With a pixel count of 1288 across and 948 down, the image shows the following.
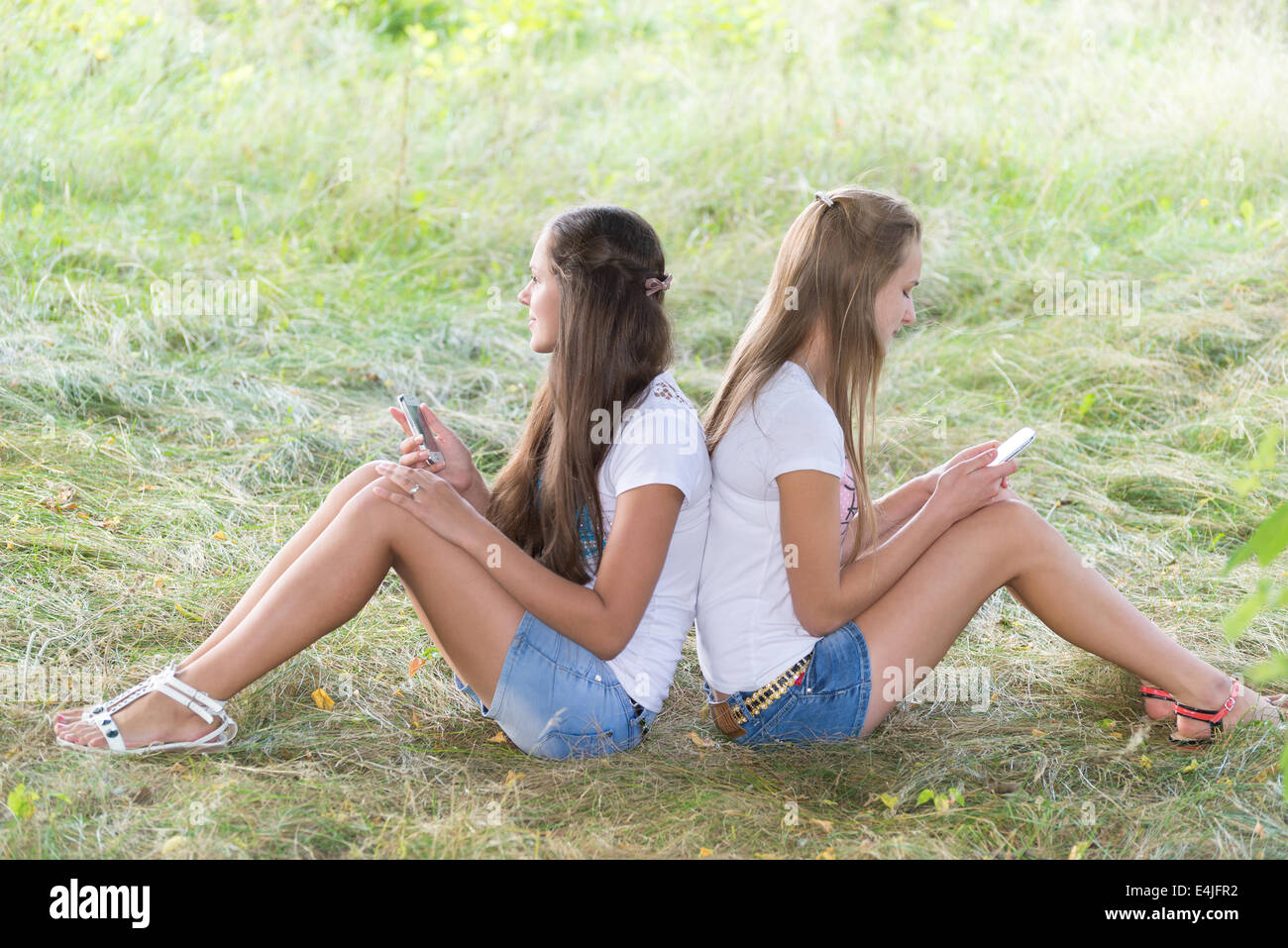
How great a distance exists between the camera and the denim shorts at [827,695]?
6.83 ft

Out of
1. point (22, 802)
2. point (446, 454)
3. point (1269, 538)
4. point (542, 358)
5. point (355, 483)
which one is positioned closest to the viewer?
point (1269, 538)

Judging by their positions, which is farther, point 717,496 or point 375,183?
point 375,183

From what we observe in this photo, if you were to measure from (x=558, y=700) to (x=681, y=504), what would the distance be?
39 centimetres

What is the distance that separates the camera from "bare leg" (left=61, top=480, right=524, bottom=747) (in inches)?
79.0

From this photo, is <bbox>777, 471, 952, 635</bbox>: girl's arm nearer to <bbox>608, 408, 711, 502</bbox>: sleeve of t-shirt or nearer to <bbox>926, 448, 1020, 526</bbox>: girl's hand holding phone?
<bbox>926, 448, 1020, 526</bbox>: girl's hand holding phone

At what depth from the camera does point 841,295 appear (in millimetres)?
2082

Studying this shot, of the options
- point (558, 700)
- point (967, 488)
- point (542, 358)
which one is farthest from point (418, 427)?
point (542, 358)

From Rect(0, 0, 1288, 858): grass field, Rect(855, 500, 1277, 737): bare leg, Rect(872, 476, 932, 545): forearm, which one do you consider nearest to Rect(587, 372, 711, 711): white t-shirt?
Rect(0, 0, 1288, 858): grass field

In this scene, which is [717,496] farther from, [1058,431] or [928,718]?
[1058,431]

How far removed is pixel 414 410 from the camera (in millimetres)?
2234

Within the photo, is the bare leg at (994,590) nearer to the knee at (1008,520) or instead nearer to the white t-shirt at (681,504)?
the knee at (1008,520)

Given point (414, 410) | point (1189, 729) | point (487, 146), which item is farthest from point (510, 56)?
point (1189, 729)

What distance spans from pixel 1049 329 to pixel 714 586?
2.81 metres

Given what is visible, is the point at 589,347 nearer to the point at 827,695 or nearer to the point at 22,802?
the point at 827,695
